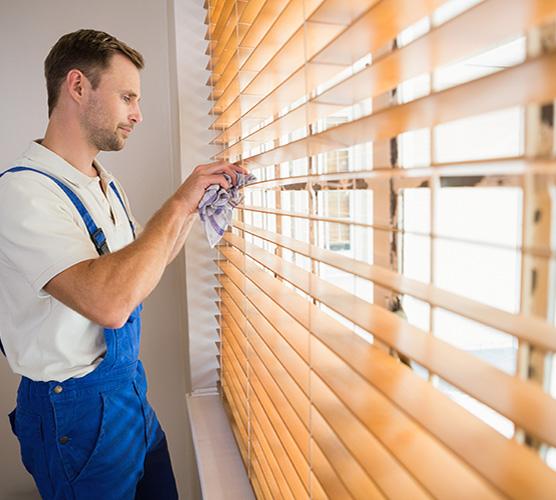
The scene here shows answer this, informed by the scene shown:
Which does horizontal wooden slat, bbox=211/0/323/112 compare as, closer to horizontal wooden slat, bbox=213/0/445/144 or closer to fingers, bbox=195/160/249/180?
horizontal wooden slat, bbox=213/0/445/144

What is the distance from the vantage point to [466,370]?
0.41 meters

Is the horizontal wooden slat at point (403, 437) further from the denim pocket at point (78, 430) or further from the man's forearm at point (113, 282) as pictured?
the denim pocket at point (78, 430)

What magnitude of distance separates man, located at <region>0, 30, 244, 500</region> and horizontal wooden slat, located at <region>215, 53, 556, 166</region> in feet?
2.12

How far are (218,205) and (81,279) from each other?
33 cm

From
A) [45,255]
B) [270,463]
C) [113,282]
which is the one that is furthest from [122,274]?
[270,463]

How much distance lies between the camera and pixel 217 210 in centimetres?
123

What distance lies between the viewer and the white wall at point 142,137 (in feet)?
6.95

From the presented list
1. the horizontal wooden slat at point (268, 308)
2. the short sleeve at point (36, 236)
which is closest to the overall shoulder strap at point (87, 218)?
the short sleeve at point (36, 236)

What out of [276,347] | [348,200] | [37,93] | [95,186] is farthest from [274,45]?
[37,93]

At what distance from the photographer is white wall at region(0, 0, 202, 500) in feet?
6.95

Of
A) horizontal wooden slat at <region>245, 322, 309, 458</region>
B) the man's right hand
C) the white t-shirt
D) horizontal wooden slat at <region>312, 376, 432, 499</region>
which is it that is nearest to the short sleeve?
the white t-shirt

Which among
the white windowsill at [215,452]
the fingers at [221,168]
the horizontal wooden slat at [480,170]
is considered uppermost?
the fingers at [221,168]

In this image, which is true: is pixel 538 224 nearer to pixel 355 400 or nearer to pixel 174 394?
pixel 355 400

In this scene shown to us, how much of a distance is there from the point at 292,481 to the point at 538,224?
697 millimetres
